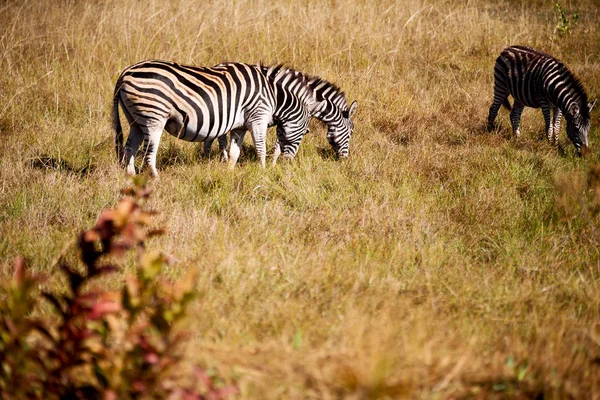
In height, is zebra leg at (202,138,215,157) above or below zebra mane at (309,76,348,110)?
below

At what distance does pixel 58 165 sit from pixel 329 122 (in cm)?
324

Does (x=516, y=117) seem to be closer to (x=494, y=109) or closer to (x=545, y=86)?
(x=494, y=109)

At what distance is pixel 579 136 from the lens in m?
A: 6.51

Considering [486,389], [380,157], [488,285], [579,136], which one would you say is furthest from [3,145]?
[579,136]

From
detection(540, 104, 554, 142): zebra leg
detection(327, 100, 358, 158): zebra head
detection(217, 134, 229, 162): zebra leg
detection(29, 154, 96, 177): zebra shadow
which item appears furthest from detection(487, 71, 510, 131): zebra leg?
detection(29, 154, 96, 177): zebra shadow

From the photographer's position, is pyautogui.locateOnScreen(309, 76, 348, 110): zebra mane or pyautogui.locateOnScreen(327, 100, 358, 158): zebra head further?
pyautogui.locateOnScreen(309, 76, 348, 110): zebra mane

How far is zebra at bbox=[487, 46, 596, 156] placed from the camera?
258 inches

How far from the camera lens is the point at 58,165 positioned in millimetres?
5402

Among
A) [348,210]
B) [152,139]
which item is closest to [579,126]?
[348,210]

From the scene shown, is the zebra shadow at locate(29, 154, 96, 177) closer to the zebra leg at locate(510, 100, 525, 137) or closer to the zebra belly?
the zebra belly

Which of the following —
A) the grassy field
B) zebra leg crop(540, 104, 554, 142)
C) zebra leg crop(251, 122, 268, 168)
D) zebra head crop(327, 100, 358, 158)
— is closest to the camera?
the grassy field

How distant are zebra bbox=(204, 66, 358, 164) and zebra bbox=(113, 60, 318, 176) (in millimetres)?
186

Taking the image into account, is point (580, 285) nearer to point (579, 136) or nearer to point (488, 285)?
point (488, 285)

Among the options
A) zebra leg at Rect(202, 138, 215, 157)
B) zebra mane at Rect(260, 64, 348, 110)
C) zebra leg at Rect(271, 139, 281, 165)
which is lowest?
zebra leg at Rect(202, 138, 215, 157)
